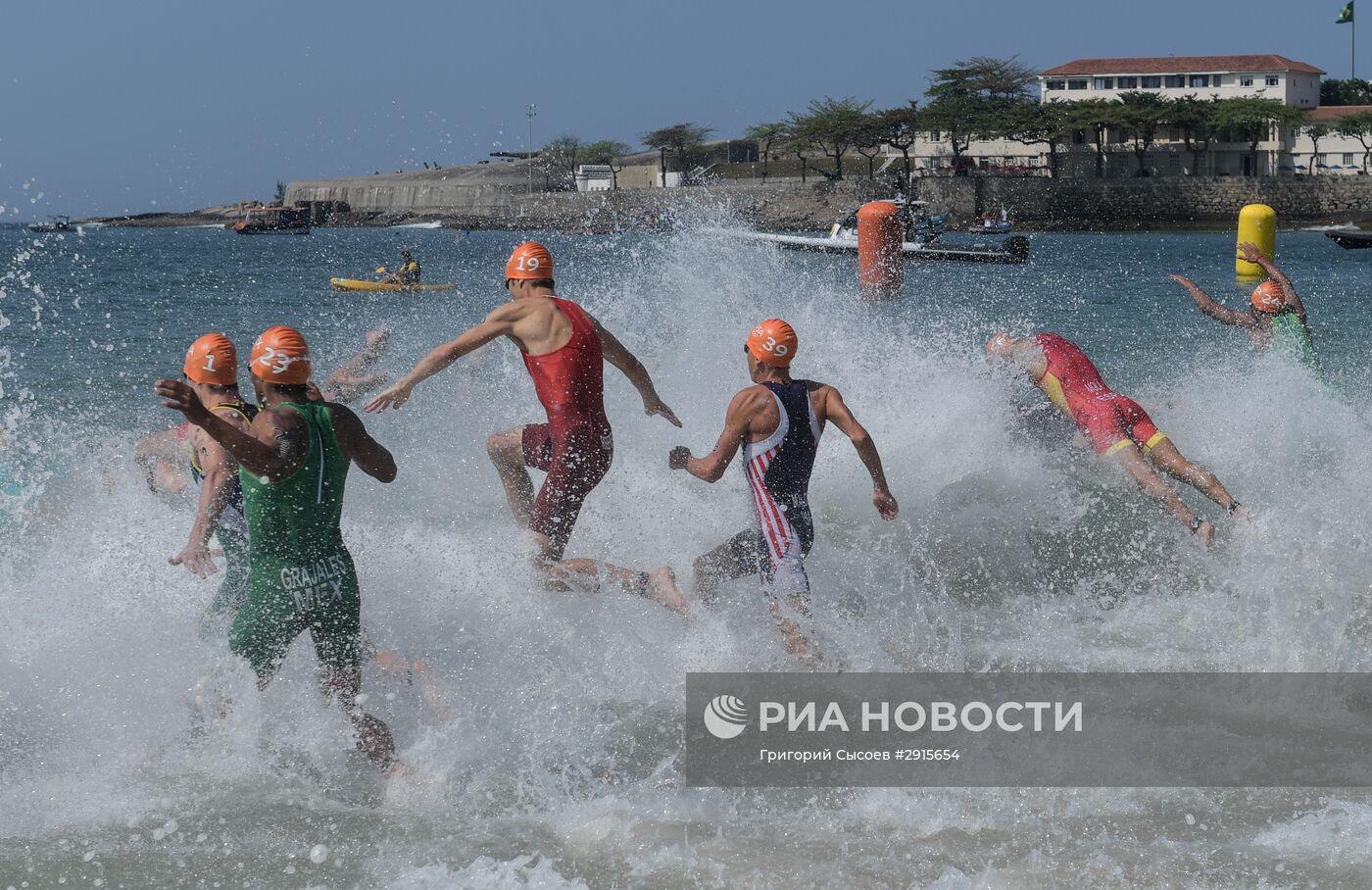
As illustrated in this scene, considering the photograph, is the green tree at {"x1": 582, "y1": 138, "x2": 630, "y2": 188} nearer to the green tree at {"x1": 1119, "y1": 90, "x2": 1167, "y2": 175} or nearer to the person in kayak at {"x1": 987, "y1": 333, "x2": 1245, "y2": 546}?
the green tree at {"x1": 1119, "y1": 90, "x2": 1167, "y2": 175}

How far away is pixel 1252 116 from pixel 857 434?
85869 millimetres

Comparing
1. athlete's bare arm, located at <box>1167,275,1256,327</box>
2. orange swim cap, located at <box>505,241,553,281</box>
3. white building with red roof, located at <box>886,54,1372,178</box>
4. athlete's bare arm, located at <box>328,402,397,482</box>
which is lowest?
athlete's bare arm, located at <box>1167,275,1256,327</box>

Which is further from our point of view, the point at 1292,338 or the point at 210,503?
the point at 1292,338

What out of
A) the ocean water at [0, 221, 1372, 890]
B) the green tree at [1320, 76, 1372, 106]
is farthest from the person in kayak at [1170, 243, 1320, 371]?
the green tree at [1320, 76, 1372, 106]

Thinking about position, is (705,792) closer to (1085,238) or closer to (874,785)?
(874,785)

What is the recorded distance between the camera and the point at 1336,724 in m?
5.48

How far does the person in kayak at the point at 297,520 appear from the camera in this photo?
448 cm

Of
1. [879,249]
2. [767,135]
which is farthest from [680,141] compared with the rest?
[879,249]

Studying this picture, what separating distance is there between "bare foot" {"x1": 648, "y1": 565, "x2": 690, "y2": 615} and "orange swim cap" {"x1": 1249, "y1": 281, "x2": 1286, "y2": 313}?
6609 millimetres

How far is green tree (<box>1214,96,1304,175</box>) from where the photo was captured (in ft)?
269

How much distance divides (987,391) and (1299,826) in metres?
5.66

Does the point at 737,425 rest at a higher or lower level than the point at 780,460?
higher

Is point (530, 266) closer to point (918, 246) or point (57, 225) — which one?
point (918, 246)

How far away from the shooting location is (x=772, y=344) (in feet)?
19.1
